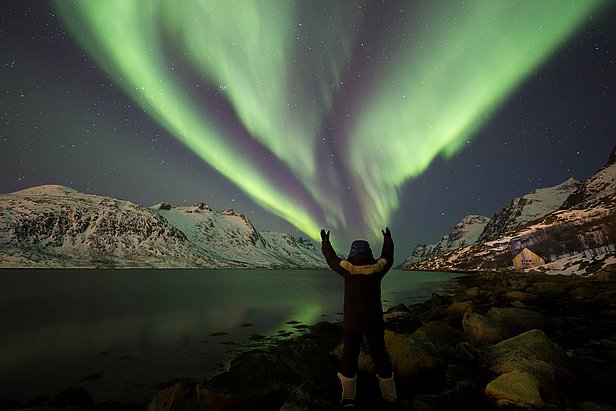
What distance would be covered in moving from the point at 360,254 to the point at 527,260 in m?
133

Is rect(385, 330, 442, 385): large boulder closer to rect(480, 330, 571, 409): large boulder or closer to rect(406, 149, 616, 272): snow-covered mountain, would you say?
rect(480, 330, 571, 409): large boulder

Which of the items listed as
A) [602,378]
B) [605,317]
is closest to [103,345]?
[602,378]

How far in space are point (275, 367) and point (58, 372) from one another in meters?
10.6

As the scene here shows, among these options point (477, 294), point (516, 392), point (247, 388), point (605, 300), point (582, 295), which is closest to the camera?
point (516, 392)

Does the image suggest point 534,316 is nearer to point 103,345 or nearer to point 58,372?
point 58,372

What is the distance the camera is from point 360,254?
653 centimetres

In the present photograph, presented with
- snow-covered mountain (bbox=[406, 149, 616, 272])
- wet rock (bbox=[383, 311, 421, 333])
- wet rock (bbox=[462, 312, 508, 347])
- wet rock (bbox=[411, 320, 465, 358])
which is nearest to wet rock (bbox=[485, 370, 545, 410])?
wet rock (bbox=[411, 320, 465, 358])

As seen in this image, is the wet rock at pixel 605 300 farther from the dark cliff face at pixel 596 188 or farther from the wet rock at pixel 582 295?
the dark cliff face at pixel 596 188

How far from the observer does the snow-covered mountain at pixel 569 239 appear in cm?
8562

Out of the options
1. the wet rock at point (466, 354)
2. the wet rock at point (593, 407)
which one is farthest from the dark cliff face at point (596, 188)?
the wet rock at point (593, 407)

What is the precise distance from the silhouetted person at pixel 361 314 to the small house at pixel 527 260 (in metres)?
125

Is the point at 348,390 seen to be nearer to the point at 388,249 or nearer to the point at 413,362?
the point at 413,362

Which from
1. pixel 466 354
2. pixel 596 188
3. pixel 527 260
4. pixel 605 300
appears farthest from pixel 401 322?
pixel 596 188

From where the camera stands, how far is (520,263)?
376 feet
